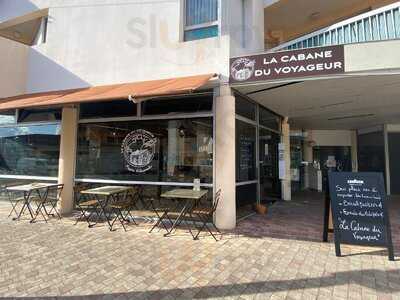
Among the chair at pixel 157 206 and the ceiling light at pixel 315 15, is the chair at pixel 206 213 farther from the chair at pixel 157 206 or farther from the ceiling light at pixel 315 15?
the ceiling light at pixel 315 15

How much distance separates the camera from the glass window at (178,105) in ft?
24.0

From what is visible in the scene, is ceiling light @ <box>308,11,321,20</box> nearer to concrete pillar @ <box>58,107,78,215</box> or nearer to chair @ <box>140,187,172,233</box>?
chair @ <box>140,187,172,233</box>

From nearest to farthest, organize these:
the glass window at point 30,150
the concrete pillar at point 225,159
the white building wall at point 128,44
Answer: the concrete pillar at point 225,159
the white building wall at point 128,44
the glass window at point 30,150

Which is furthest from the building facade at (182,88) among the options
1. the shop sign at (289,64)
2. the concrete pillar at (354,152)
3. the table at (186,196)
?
the concrete pillar at (354,152)

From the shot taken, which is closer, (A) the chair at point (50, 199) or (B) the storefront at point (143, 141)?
(B) the storefront at point (143, 141)

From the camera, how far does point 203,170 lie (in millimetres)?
7293

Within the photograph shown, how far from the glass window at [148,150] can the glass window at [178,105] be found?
0.88 feet

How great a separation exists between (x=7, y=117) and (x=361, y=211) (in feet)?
36.8

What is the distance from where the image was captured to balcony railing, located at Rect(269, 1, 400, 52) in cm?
605

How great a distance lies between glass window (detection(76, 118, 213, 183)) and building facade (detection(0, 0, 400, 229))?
0.10ft

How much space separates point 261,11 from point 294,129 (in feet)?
21.9

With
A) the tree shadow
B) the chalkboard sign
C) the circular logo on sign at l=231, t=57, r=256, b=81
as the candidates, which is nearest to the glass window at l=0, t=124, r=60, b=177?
the circular logo on sign at l=231, t=57, r=256, b=81

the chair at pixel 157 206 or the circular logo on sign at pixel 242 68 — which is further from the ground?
the circular logo on sign at pixel 242 68

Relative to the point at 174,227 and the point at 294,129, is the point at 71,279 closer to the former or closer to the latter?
the point at 174,227
